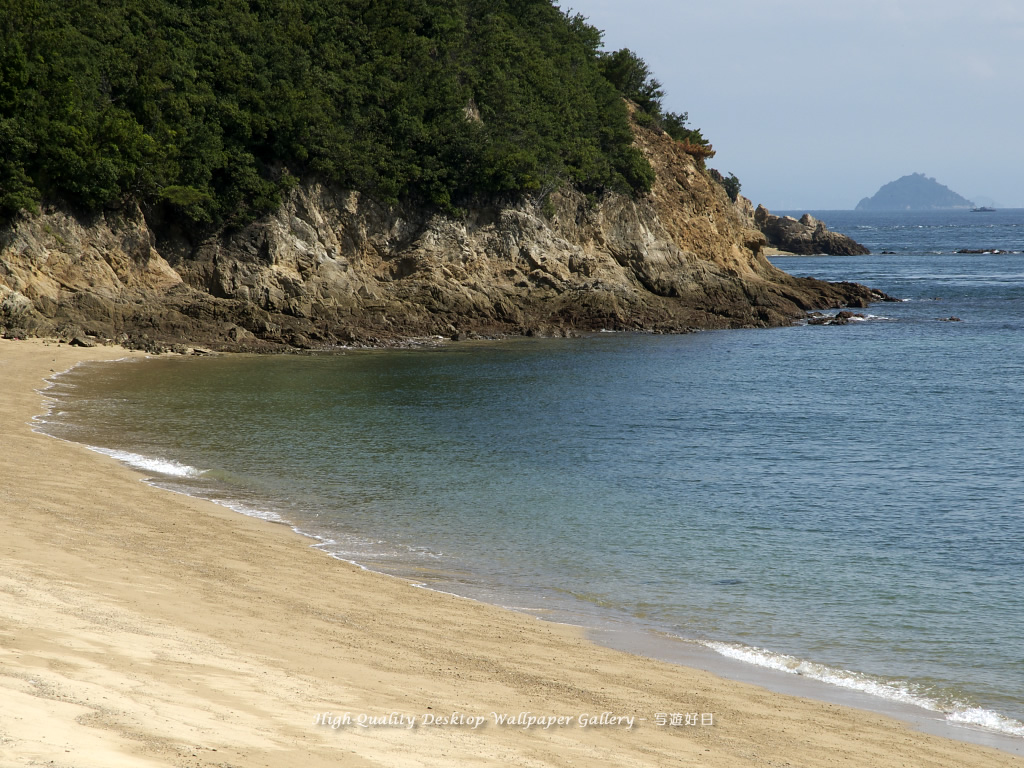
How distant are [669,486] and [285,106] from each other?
32.7m

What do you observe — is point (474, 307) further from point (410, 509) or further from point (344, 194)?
point (410, 509)

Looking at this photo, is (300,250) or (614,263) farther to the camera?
(614,263)

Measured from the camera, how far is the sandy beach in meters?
6.21

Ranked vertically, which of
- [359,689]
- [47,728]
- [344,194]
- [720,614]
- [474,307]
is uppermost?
[344,194]

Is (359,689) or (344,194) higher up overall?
→ (344,194)

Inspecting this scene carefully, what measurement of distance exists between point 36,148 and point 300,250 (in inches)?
476

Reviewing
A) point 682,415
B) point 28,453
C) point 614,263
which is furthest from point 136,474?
point 614,263

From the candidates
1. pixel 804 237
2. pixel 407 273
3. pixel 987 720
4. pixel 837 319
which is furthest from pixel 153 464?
pixel 804 237

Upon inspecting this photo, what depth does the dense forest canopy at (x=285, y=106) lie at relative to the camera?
1447 inches

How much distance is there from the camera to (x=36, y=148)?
35562mm

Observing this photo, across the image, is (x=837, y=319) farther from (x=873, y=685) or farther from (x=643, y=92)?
(x=873, y=685)

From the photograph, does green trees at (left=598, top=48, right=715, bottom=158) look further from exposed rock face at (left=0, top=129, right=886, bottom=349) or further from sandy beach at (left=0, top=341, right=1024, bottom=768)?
sandy beach at (left=0, top=341, right=1024, bottom=768)

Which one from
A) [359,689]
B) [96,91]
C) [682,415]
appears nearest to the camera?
[359,689]

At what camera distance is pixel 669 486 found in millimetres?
19391
